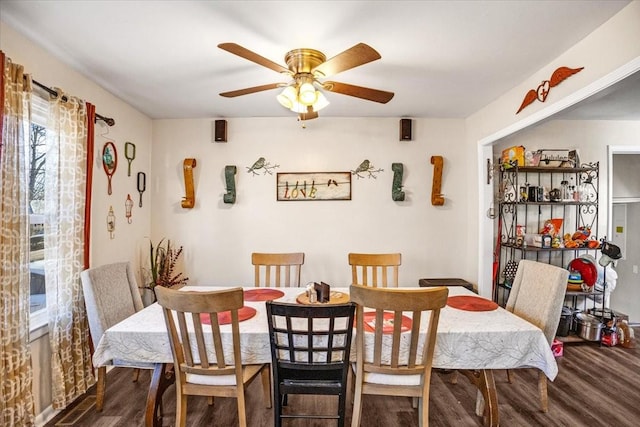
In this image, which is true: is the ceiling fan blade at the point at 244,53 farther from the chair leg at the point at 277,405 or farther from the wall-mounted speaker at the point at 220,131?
the wall-mounted speaker at the point at 220,131

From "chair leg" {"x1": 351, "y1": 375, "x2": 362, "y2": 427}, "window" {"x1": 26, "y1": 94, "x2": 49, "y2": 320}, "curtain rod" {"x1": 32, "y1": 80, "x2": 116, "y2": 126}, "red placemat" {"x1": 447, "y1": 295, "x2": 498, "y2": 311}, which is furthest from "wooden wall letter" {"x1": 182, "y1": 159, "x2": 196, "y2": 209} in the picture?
"red placemat" {"x1": 447, "y1": 295, "x2": 498, "y2": 311}

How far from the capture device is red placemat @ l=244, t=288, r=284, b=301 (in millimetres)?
2400

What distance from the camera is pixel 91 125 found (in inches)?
99.9

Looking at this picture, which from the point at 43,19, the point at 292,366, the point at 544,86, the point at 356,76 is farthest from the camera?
the point at 356,76

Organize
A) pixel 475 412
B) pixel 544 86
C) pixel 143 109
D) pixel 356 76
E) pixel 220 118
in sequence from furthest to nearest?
1. pixel 220 118
2. pixel 143 109
3. pixel 356 76
4. pixel 544 86
5. pixel 475 412

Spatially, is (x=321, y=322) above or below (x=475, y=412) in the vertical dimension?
above

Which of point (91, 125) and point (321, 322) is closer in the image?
point (321, 322)

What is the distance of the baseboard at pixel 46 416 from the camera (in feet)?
6.76

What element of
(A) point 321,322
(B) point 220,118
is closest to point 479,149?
(A) point 321,322

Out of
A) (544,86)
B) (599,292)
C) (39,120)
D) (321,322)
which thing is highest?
(544,86)

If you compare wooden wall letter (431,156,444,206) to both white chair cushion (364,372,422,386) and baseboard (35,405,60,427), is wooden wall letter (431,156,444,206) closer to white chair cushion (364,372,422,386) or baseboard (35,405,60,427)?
white chair cushion (364,372,422,386)

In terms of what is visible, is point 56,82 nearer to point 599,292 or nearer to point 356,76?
point 356,76

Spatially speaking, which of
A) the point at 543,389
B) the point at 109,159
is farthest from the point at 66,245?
the point at 543,389

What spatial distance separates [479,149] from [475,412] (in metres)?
2.50
